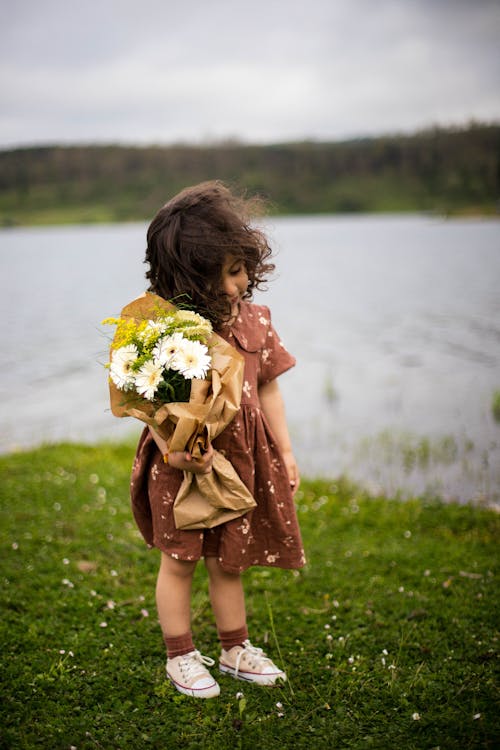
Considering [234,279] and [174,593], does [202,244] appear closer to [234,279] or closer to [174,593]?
[234,279]

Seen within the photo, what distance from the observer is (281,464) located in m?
2.96

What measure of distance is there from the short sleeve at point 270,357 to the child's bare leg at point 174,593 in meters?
0.88

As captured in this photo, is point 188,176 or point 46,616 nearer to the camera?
point 46,616

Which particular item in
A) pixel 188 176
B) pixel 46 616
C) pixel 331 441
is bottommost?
pixel 331 441

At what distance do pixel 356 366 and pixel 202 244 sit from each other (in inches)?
366

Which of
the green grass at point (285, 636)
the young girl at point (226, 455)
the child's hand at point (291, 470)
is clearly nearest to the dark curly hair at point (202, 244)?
the young girl at point (226, 455)

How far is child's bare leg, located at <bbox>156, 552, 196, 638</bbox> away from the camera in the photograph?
9.41 ft

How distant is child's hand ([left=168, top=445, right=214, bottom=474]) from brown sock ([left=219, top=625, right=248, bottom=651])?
98cm

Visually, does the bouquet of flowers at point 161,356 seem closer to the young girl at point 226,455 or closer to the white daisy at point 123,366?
the white daisy at point 123,366

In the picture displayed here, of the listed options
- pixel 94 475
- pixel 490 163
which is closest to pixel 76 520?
pixel 94 475

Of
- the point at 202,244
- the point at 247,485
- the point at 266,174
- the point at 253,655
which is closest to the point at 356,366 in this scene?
the point at 253,655

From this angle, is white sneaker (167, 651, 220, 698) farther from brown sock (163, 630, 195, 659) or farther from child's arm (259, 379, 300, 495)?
child's arm (259, 379, 300, 495)

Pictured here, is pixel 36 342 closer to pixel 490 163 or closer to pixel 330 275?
pixel 330 275

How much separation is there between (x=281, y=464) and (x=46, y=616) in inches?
65.4
